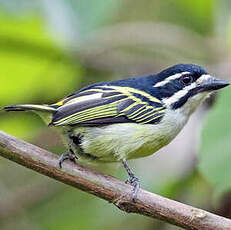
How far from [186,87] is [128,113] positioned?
522 millimetres

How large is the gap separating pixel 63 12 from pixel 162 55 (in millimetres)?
1822

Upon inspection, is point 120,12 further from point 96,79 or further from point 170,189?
point 170,189

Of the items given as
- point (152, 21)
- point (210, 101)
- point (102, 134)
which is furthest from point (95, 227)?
point (152, 21)

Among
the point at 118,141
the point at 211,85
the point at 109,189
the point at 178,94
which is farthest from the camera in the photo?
the point at 178,94

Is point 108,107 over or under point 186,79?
under

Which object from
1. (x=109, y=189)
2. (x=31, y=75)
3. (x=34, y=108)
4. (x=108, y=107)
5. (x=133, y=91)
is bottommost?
(x=109, y=189)

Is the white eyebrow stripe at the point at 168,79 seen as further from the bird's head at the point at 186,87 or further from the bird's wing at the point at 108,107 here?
the bird's wing at the point at 108,107

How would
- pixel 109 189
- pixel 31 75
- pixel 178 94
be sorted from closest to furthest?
pixel 109 189, pixel 178 94, pixel 31 75

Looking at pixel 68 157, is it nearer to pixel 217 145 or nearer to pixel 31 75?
pixel 217 145

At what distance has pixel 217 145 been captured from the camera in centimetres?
371

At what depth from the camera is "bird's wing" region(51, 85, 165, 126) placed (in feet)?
12.5

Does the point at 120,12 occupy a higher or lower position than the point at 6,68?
higher

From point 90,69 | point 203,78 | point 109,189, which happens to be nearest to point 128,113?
point 203,78

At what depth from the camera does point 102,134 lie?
3.92 meters
